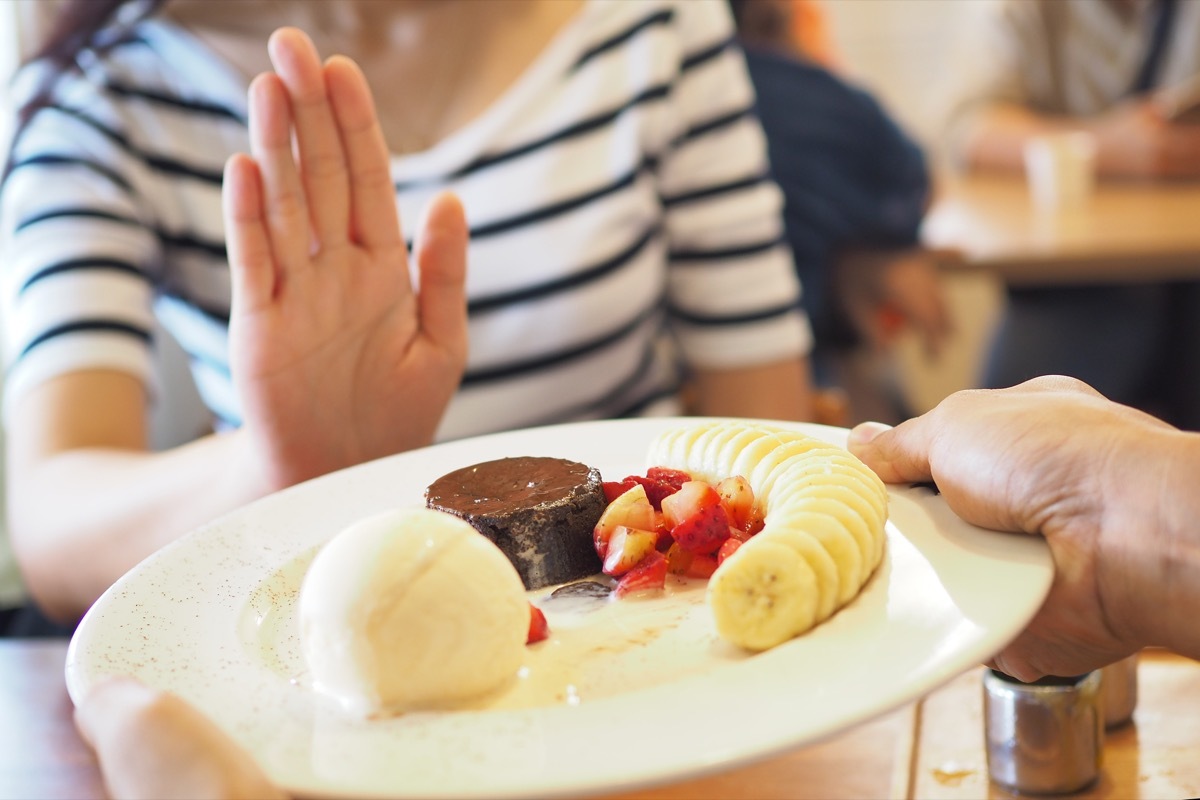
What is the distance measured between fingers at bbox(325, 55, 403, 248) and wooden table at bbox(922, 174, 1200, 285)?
1491 millimetres

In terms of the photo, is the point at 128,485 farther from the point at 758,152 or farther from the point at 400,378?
the point at 758,152

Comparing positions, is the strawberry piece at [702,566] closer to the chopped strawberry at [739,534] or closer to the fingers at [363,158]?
the chopped strawberry at [739,534]

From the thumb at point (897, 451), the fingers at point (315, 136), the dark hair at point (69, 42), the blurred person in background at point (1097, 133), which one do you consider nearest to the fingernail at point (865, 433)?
the thumb at point (897, 451)

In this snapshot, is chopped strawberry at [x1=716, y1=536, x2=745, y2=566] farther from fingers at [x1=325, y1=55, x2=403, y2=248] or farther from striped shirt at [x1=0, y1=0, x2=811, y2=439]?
striped shirt at [x1=0, y1=0, x2=811, y2=439]

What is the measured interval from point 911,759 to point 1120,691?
0.57 feet

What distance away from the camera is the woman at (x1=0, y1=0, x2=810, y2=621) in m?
1.12

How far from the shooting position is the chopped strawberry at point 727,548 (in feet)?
2.60

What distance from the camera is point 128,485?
4.14 feet

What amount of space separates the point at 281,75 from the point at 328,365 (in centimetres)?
29

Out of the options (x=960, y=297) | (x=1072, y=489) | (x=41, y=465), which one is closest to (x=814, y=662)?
(x=1072, y=489)

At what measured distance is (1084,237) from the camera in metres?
2.33

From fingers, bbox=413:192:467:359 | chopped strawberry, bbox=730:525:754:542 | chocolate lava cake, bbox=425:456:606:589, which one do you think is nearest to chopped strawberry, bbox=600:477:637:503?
chocolate lava cake, bbox=425:456:606:589

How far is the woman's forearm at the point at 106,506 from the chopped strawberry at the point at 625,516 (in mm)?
468

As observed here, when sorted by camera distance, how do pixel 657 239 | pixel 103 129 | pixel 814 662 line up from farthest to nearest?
pixel 657 239 → pixel 103 129 → pixel 814 662
